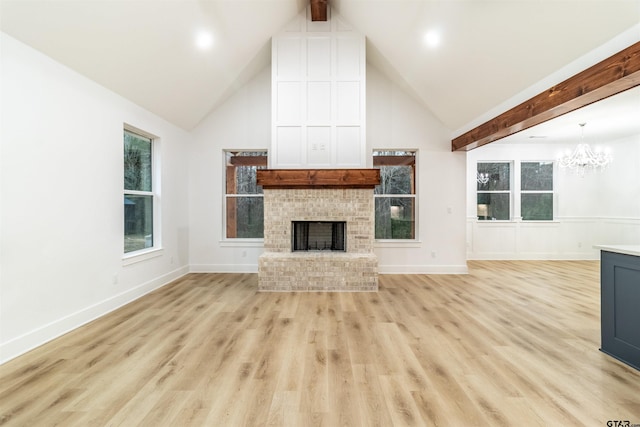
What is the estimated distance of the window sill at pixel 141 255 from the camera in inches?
146

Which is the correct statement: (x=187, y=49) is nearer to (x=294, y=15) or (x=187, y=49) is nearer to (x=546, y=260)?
(x=294, y=15)

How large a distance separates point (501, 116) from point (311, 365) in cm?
370

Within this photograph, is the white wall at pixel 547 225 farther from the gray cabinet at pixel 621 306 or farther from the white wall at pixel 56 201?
the white wall at pixel 56 201

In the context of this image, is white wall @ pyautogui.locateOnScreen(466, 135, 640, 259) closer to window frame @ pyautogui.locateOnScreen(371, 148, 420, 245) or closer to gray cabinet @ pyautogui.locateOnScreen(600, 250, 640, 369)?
window frame @ pyautogui.locateOnScreen(371, 148, 420, 245)

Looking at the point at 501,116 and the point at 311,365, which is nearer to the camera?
the point at 311,365

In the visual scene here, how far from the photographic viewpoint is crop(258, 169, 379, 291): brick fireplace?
14.1ft

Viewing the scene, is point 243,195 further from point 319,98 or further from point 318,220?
point 319,98

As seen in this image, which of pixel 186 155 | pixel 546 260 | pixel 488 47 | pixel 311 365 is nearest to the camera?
pixel 311 365

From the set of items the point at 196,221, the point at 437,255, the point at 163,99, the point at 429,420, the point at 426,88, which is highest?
the point at 426,88

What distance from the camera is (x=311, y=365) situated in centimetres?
221

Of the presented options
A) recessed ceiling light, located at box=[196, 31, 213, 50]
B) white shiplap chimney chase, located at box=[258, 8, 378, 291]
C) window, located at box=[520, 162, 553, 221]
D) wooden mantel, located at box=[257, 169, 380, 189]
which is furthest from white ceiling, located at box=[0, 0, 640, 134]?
window, located at box=[520, 162, 553, 221]

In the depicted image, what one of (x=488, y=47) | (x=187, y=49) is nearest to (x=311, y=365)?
(x=488, y=47)

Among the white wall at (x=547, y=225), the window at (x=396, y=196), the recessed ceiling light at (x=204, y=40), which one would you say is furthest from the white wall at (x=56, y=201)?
the white wall at (x=547, y=225)

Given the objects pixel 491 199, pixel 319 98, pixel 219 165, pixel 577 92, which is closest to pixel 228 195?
pixel 219 165
